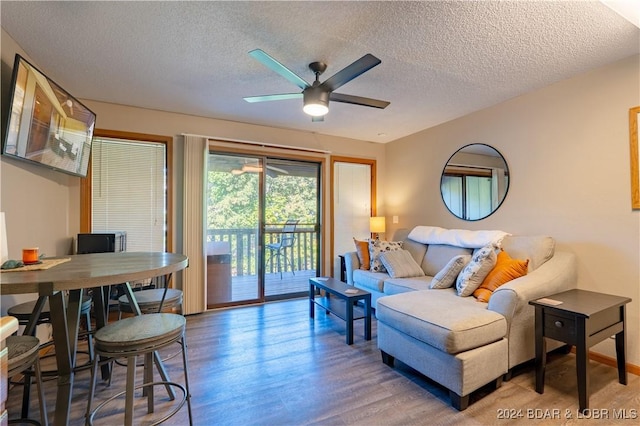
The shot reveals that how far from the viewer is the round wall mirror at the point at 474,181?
3.34 m

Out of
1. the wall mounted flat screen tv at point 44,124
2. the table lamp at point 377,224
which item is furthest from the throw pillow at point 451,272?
the wall mounted flat screen tv at point 44,124

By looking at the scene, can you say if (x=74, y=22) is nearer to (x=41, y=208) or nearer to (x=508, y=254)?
(x=41, y=208)

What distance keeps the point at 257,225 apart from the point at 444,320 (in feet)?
9.25

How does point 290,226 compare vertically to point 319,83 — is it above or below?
below

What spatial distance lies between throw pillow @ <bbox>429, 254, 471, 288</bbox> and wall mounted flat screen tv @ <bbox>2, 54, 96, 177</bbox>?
3.48m

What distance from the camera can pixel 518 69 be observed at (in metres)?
2.56

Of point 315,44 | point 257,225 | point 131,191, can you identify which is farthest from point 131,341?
point 257,225

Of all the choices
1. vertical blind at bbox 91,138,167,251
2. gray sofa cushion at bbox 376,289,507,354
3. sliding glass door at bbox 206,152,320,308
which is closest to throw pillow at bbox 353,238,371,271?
sliding glass door at bbox 206,152,320,308

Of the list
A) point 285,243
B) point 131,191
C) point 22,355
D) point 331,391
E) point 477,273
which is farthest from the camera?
point 285,243

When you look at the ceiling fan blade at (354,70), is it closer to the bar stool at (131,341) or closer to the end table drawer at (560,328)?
the bar stool at (131,341)

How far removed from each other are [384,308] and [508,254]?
1.43 m

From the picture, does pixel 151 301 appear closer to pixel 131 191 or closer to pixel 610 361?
pixel 131 191

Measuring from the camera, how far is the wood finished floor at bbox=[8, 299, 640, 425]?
5.90 feet

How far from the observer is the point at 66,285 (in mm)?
1293
